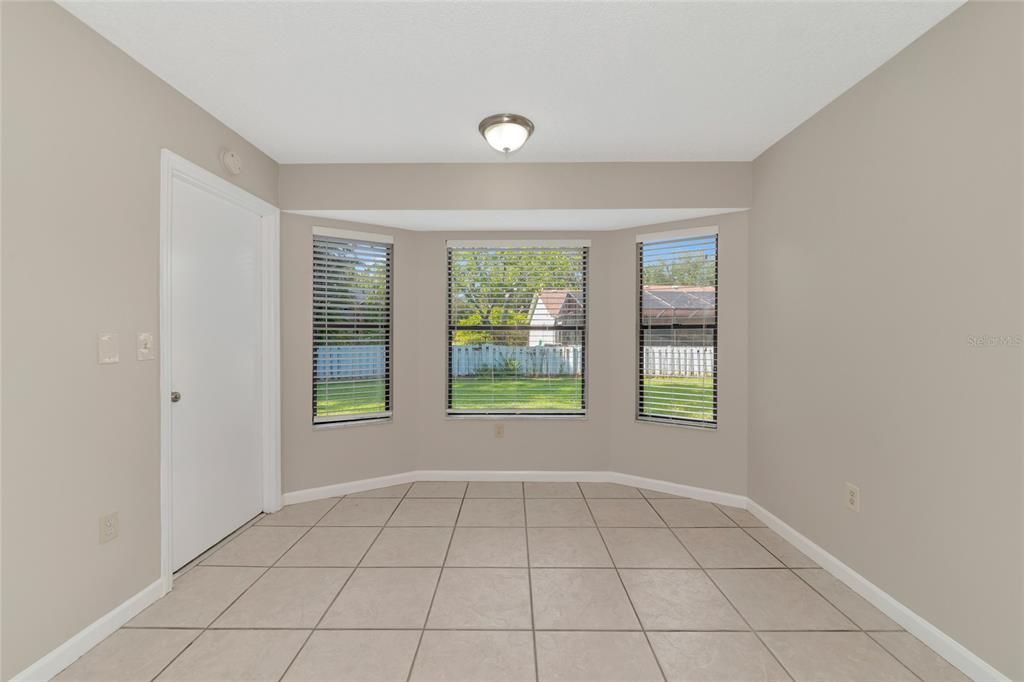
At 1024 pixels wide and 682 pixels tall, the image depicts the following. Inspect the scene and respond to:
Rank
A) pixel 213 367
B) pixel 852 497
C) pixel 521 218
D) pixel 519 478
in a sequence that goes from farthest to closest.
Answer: pixel 519 478, pixel 521 218, pixel 213 367, pixel 852 497

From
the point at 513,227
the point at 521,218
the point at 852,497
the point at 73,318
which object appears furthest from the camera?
the point at 513,227

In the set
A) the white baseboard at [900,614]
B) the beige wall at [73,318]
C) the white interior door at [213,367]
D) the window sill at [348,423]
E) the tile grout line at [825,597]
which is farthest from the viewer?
the window sill at [348,423]

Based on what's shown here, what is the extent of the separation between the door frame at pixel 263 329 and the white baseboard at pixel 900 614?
11.3 feet

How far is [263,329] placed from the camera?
3.04 meters

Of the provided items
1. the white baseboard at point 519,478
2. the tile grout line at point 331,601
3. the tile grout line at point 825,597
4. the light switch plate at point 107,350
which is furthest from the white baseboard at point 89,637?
the tile grout line at point 825,597

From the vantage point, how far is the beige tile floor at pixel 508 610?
1675 mm

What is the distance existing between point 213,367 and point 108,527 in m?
0.99

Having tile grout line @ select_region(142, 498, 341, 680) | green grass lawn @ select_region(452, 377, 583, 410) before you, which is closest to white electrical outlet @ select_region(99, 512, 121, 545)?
tile grout line @ select_region(142, 498, 341, 680)

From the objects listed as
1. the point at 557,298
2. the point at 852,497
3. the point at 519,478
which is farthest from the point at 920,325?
the point at 519,478

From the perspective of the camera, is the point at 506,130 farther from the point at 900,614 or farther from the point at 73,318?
the point at 900,614

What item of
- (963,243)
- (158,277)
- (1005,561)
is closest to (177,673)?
(158,277)

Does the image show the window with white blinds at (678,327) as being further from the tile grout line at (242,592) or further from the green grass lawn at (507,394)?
the tile grout line at (242,592)

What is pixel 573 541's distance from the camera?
8.77 feet

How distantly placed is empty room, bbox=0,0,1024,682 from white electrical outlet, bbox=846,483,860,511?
0.20ft
